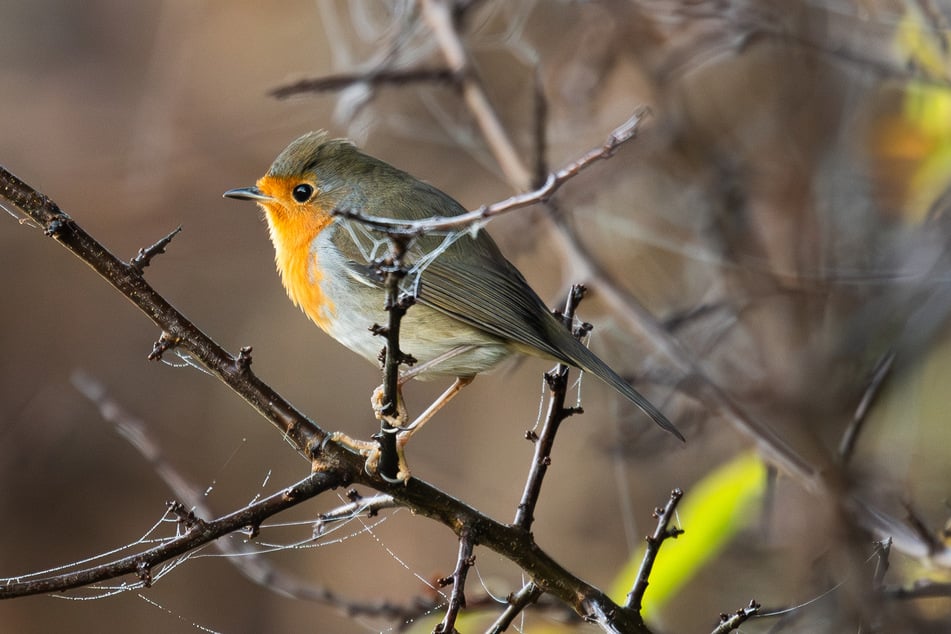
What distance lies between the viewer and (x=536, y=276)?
500 cm

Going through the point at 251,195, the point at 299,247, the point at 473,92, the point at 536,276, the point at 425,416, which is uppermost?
the point at 536,276

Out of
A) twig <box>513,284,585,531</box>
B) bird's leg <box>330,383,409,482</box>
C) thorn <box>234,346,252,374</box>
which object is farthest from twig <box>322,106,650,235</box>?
twig <box>513,284,585,531</box>

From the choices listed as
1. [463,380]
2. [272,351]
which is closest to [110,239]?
[272,351]

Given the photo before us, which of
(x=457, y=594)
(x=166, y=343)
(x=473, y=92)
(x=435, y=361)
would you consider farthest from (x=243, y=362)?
(x=473, y=92)

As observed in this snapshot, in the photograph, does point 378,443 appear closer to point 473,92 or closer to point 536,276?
point 473,92

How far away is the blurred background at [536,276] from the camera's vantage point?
2.71 metres

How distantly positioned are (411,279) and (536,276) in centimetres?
227

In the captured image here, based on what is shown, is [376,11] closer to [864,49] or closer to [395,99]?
[395,99]

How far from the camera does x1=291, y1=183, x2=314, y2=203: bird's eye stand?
10.4 feet

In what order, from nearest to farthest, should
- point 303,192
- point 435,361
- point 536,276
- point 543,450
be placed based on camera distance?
1. point 543,450
2. point 435,361
3. point 303,192
4. point 536,276

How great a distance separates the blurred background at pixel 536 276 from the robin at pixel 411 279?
A: 0.28m

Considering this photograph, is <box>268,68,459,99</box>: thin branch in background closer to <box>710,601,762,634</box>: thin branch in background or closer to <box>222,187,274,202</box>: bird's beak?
<box>222,187,274,202</box>: bird's beak

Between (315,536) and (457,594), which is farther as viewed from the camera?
(315,536)

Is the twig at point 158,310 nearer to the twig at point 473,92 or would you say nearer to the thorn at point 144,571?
the thorn at point 144,571
